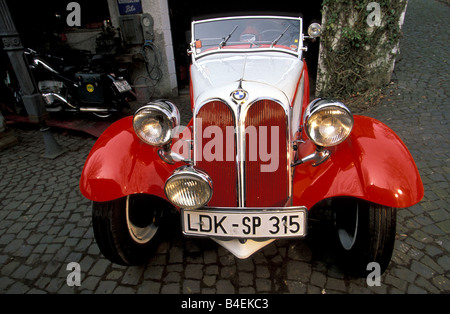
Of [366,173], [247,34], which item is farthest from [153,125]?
[247,34]

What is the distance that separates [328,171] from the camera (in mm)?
1781

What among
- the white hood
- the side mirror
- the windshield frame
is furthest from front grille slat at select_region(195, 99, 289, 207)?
the side mirror

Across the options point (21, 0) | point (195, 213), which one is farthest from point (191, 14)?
point (195, 213)

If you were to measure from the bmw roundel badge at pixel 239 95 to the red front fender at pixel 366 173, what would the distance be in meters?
0.63

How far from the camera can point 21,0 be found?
579 centimetres

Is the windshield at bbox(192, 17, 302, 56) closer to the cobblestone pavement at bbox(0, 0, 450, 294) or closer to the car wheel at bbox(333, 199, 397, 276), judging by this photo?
the car wheel at bbox(333, 199, 397, 276)

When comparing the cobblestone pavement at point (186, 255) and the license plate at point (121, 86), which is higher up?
the license plate at point (121, 86)

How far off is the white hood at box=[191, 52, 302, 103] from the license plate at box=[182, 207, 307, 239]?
730mm

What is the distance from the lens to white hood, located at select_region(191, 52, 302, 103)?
190 centimetres

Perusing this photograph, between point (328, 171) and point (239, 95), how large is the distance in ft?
2.49

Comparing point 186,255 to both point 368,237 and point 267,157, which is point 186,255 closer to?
point 267,157

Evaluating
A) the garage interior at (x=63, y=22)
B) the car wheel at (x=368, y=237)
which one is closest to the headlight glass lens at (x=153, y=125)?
the car wheel at (x=368, y=237)

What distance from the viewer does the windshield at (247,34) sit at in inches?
104

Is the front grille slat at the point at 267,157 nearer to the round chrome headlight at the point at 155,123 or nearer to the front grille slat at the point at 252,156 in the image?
the front grille slat at the point at 252,156
